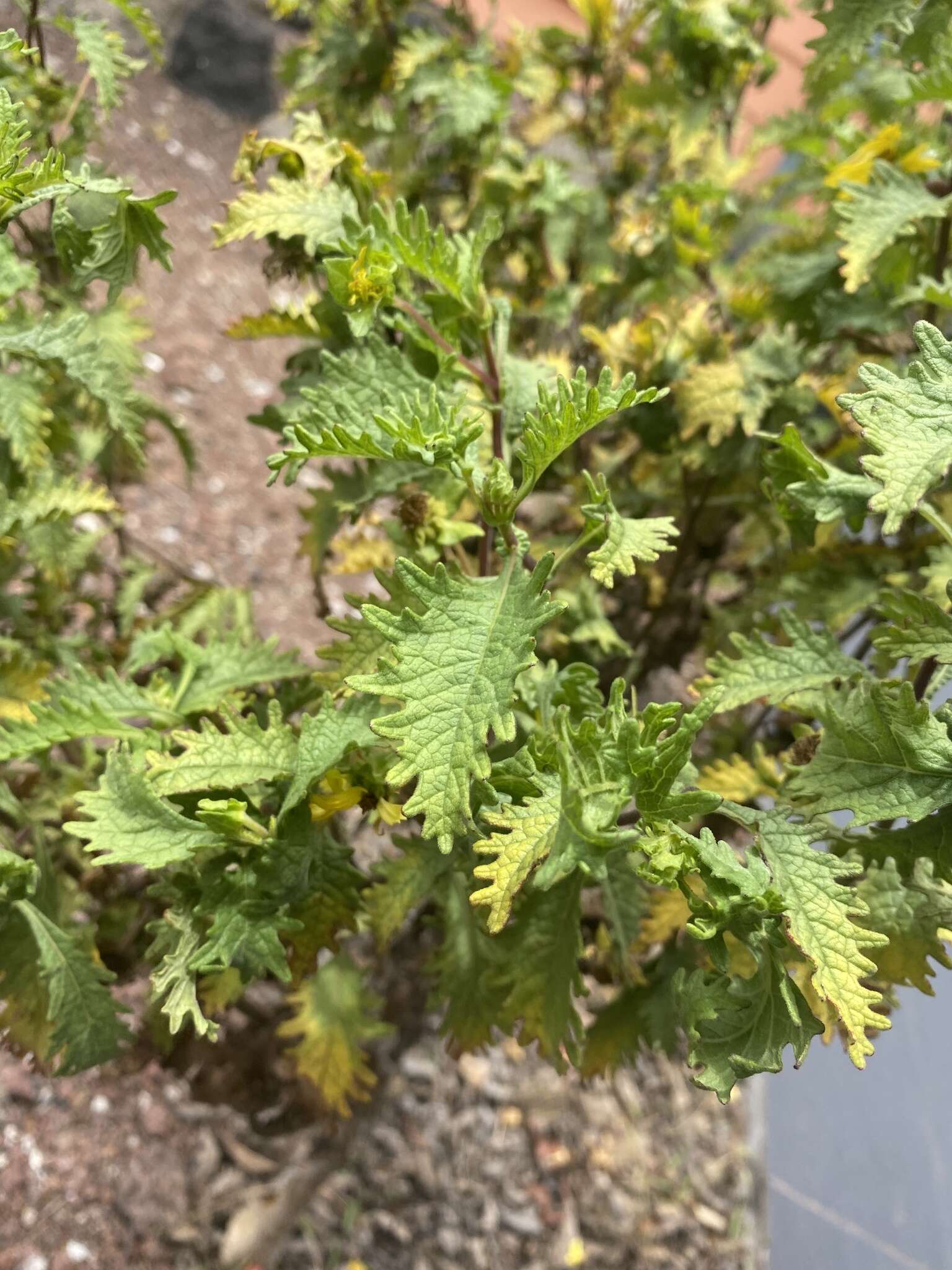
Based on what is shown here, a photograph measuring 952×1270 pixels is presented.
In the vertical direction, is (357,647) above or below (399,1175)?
above

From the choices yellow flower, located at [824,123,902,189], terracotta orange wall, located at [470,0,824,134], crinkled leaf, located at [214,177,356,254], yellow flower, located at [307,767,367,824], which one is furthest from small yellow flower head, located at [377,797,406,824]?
terracotta orange wall, located at [470,0,824,134]

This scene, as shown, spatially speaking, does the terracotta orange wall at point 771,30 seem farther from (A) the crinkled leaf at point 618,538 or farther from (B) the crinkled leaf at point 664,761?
(B) the crinkled leaf at point 664,761

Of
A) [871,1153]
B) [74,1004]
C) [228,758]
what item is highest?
[228,758]

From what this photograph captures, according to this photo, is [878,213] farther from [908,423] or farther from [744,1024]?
[744,1024]

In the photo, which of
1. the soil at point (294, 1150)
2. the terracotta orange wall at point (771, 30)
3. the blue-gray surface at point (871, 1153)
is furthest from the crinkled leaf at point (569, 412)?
the terracotta orange wall at point (771, 30)

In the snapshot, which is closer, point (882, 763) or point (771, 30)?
point (882, 763)

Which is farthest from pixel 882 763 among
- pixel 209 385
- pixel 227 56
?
pixel 227 56

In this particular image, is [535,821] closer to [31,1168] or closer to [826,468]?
[826,468]
